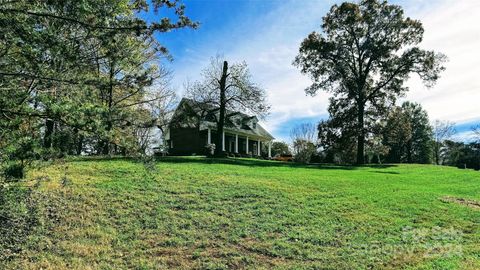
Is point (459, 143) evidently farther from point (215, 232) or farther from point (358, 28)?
point (215, 232)

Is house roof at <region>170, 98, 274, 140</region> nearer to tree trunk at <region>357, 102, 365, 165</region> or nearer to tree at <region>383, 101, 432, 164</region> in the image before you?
tree trunk at <region>357, 102, 365, 165</region>

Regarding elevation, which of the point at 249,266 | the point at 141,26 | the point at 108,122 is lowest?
the point at 249,266

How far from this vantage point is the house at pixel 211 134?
31031 mm

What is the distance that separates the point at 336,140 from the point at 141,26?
91.9ft

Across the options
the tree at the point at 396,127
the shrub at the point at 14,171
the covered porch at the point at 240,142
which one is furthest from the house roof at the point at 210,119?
the shrub at the point at 14,171

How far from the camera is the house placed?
31.0 meters

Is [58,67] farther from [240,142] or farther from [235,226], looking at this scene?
[240,142]

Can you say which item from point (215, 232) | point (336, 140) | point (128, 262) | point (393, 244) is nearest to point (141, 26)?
point (128, 262)

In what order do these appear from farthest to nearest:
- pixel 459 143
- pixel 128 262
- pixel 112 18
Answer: pixel 459 143
pixel 128 262
pixel 112 18

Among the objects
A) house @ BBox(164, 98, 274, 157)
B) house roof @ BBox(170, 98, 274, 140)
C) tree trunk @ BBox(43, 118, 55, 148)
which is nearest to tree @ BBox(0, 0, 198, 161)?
tree trunk @ BBox(43, 118, 55, 148)

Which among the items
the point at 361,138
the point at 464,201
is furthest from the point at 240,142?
the point at 464,201

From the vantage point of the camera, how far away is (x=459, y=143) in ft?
216

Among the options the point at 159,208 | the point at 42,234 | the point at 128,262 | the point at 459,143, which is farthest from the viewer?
the point at 459,143

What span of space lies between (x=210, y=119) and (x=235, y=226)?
2768cm
